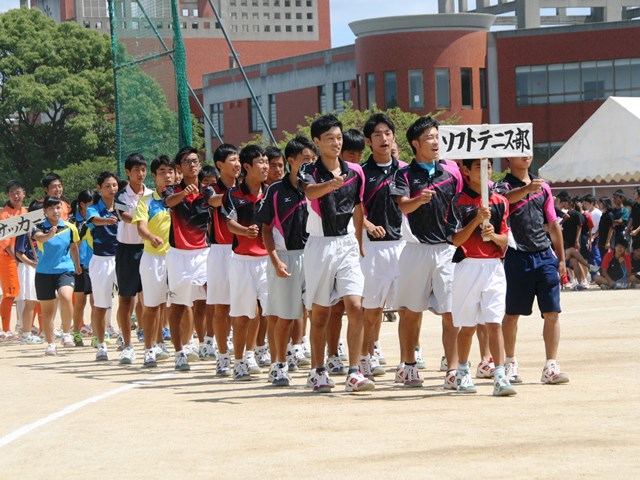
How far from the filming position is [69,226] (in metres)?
18.3

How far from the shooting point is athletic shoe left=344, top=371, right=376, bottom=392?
37.8 ft

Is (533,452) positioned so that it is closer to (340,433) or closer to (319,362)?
(340,433)

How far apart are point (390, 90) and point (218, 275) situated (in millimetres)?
47048

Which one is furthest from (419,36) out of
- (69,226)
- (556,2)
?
(69,226)

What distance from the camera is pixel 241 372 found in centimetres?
1304

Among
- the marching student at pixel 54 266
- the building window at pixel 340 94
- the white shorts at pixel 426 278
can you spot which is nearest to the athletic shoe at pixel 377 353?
the white shorts at pixel 426 278

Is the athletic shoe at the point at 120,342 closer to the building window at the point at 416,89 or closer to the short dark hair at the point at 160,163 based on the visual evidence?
the short dark hair at the point at 160,163

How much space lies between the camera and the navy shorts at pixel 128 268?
1536cm

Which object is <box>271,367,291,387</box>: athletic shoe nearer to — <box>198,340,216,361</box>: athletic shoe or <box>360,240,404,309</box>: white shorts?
<box>360,240,404,309</box>: white shorts

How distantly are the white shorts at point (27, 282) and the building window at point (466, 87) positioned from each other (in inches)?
1648

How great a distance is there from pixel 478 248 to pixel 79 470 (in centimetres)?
426

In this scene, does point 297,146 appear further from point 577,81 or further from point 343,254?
point 577,81

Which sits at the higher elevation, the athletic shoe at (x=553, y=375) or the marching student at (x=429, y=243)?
the marching student at (x=429, y=243)

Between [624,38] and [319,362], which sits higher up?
[624,38]
